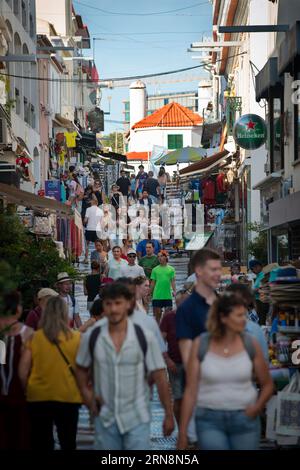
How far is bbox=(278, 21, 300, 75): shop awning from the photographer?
19594mm

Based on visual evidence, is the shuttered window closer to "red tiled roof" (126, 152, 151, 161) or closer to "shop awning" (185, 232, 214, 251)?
"red tiled roof" (126, 152, 151, 161)

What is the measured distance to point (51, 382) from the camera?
8.63 m

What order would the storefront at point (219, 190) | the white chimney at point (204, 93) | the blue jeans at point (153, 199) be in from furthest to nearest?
the white chimney at point (204, 93) → the blue jeans at point (153, 199) → the storefront at point (219, 190)

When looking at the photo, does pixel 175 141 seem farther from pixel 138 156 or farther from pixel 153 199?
pixel 153 199

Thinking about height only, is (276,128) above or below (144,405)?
above

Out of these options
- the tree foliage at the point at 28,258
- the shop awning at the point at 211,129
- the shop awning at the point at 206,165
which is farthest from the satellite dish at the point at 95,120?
the tree foliage at the point at 28,258

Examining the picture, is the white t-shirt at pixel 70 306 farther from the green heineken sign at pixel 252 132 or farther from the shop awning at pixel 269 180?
the green heineken sign at pixel 252 132

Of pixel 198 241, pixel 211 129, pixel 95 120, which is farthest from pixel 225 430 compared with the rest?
pixel 95 120

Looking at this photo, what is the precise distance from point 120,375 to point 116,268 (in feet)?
46.3

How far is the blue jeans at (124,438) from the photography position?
764 cm

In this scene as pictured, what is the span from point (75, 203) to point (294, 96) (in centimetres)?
1714
